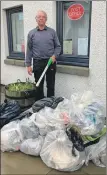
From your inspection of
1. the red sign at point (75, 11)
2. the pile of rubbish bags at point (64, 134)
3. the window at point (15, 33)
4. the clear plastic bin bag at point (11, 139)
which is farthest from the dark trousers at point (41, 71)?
the window at point (15, 33)

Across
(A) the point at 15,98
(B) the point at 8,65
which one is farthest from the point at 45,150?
(B) the point at 8,65

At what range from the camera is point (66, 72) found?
131 inches

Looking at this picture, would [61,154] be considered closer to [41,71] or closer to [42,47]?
[41,71]

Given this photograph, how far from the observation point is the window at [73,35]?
3209 millimetres

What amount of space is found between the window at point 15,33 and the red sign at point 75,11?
130 centimetres

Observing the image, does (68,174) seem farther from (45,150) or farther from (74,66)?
(74,66)

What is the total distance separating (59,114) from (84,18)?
1.75m

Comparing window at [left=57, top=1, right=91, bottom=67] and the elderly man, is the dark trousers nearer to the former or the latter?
the elderly man

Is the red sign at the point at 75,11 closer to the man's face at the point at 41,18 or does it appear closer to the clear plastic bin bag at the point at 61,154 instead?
the man's face at the point at 41,18

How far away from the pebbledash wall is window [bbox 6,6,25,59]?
0.13 meters

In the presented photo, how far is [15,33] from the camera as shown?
442cm

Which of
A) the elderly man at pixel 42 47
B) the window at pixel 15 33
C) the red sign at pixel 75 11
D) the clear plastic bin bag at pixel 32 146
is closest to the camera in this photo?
the clear plastic bin bag at pixel 32 146

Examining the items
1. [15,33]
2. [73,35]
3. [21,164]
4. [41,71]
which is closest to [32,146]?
[21,164]

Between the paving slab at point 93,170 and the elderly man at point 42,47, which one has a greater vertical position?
the elderly man at point 42,47
